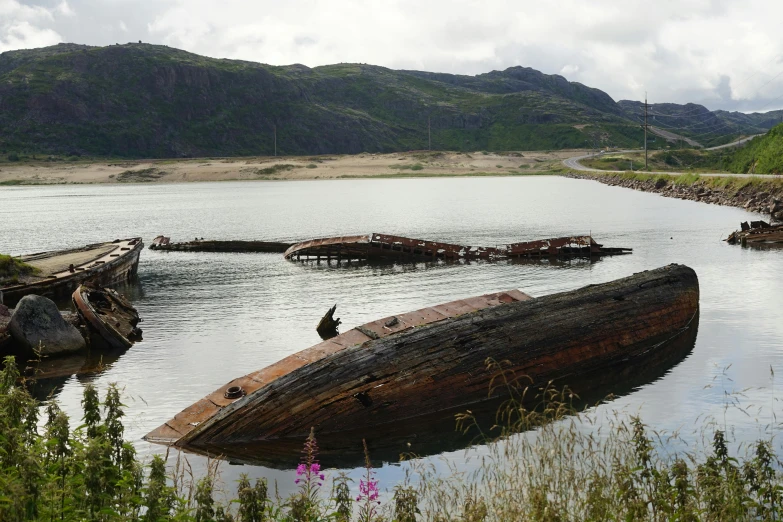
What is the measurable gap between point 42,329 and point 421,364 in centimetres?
1501

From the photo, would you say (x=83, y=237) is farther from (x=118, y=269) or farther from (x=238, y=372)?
(x=238, y=372)

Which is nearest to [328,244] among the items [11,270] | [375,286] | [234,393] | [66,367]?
[375,286]

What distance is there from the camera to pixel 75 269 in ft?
116

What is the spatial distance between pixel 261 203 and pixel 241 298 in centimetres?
8461

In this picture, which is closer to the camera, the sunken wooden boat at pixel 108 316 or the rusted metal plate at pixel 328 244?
the sunken wooden boat at pixel 108 316

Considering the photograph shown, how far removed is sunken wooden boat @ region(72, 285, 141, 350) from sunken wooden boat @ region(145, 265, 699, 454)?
10854mm

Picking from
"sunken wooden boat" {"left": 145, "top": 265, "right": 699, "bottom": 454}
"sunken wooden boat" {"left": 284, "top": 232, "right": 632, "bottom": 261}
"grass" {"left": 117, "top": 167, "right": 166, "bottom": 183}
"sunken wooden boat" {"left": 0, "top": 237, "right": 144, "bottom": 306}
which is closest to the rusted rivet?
"sunken wooden boat" {"left": 145, "top": 265, "right": 699, "bottom": 454}

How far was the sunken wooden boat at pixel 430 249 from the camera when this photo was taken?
1912 inches

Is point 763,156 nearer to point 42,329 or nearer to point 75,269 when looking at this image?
point 75,269

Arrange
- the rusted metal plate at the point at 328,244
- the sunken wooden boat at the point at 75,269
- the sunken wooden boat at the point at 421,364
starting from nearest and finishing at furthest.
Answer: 1. the sunken wooden boat at the point at 421,364
2. the sunken wooden boat at the point at 75,269
3. the rusted metal plate at the point at 328,244

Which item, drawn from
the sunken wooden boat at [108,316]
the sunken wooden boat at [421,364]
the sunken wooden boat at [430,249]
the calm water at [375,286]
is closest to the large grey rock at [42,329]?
the sunken wooden boat at [108,316]

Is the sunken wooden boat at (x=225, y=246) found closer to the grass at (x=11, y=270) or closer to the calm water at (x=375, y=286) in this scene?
the calm water at (x=375, y=286)

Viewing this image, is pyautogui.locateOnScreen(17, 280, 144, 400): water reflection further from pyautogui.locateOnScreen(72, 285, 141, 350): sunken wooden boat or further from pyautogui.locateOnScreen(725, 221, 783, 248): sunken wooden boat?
pyautogui.locateOnScreen(725, 221, 783, 248): sunken wooden boat

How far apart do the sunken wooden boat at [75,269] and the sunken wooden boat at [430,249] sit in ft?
41.9
